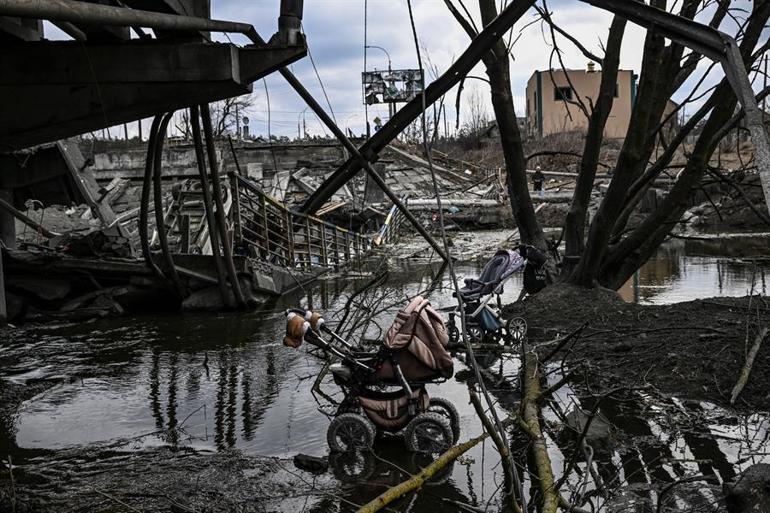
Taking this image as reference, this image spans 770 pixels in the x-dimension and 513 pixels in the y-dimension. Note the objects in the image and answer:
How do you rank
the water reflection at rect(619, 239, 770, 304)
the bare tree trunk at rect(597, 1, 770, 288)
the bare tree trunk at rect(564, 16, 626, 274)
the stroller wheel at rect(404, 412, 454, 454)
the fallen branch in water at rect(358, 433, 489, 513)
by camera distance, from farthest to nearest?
the water reflection at rect(619, 239, 770, 304)
the bare tree trunk at rect(564, 16, 626, 274)
the bare tree trunk at rect(597, 1, 770, 288)
the stroller wheel at rect(404, 412, 454, 454)
the fallen branch in water at rect(358, 433, 489, 513)

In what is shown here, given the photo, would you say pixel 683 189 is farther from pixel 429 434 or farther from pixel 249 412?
pixel 249 412

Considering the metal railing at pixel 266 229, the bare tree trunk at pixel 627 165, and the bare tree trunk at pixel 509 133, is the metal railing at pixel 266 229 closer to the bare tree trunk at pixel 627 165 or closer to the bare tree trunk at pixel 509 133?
the bare tree trunk at pixel 509 133

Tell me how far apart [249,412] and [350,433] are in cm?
164

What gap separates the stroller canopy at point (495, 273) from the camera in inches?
379

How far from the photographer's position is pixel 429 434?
19.2 feet

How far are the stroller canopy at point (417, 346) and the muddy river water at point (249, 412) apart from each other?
656 mm

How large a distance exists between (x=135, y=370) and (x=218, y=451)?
11.9 feet

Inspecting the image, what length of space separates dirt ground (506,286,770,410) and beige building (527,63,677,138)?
38.7 metres

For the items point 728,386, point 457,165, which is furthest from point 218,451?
point 457,165

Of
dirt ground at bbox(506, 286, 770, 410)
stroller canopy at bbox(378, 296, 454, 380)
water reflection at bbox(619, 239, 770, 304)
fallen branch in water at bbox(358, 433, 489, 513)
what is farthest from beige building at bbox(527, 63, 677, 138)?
fallen branch in water at bbox(358, 433, 489, 513)

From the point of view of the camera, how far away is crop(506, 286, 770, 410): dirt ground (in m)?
6.95

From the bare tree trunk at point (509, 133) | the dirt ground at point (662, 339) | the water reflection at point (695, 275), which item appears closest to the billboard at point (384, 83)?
the bare tree trunk at point (509, 133)

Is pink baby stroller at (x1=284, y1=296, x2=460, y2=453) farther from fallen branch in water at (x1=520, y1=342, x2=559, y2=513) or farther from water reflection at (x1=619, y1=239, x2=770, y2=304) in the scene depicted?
water reflection at (x1=619, y1=239, x2=770, y2=304)

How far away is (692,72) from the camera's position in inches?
431
